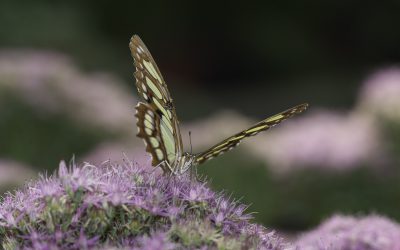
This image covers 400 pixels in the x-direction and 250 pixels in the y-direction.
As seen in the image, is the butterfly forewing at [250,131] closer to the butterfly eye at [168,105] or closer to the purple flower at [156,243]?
the butterfly eye at [168,105]

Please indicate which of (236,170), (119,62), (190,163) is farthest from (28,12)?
(190,163)

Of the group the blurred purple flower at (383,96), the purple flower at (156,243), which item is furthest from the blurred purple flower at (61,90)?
the purple flower at (156,243)

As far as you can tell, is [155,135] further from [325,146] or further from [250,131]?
[325,146]

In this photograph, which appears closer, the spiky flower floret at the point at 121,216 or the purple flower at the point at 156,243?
the purple flower at the point at 156,243

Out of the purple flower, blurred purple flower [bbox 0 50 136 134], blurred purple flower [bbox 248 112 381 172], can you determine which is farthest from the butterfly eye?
blurred purple flower [bbox 0 50 136 134]

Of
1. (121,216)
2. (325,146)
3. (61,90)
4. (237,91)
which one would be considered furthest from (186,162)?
(237,91)

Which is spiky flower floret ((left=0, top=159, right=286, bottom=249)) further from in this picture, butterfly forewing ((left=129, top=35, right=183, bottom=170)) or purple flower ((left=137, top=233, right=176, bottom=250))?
butterfly forewing ((left=129, top=35, right=183, bottom=170))
